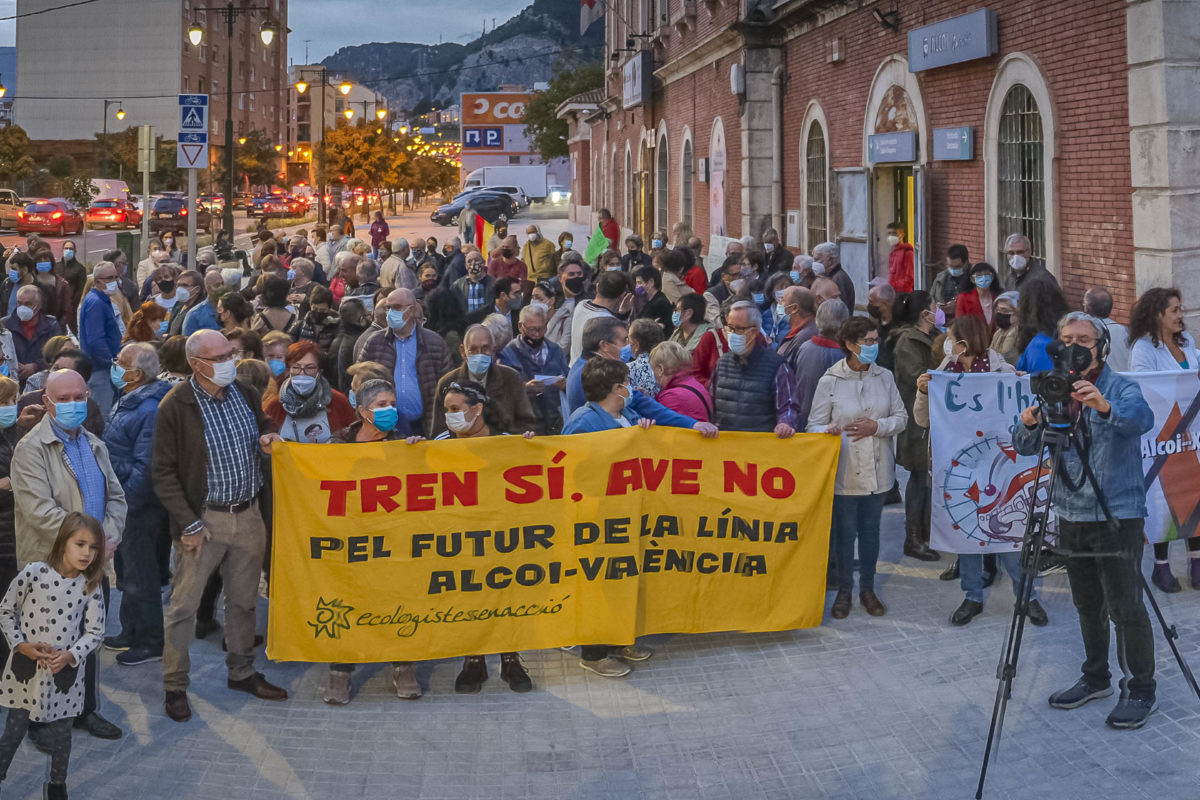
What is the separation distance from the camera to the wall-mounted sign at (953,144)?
1564cm

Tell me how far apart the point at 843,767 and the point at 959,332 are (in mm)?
3326

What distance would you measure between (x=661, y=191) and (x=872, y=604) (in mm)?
29446

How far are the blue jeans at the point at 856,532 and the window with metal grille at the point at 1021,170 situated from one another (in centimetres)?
671

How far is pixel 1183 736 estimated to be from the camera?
21.2 feet

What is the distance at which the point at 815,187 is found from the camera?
22.6 meters

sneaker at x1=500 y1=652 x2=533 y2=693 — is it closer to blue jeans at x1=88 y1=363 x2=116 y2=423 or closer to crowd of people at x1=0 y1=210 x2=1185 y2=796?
crowd of people at x1=0 y1=210 x2=1185 y2=796

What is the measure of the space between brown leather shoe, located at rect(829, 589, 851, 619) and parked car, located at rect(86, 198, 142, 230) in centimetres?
5398

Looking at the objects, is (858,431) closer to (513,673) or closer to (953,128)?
(513,673)

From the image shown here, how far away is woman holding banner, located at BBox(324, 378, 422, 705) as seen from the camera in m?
7.31

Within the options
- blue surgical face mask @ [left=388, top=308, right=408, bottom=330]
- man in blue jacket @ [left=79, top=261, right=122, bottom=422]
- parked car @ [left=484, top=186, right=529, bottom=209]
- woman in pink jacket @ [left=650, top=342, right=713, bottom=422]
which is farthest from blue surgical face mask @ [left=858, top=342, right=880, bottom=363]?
parked car @ [left=484, top=186, right=529, bottom=209]

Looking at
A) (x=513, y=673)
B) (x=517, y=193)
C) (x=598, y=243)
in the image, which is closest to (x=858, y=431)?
(x=513, y=673)

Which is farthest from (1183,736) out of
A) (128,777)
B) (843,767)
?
(128,777)

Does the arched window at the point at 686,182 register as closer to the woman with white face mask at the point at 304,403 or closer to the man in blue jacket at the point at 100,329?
the man in blue jacket at the point at 100,329

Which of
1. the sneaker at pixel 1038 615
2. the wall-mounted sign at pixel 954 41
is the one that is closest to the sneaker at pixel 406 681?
the sneaker at pixel 1038 615
